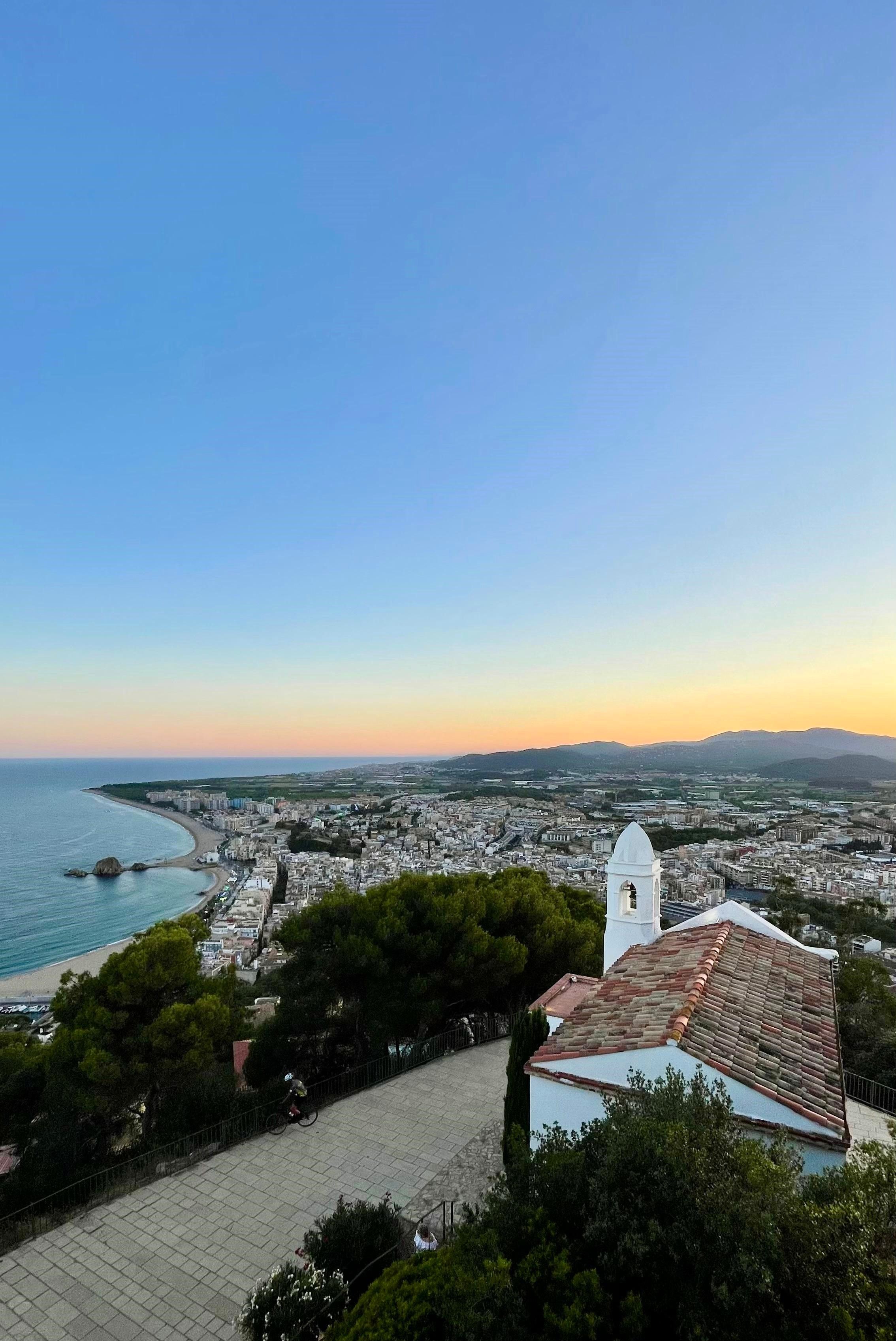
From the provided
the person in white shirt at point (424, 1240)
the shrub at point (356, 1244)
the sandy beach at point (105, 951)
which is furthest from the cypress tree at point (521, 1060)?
the sandy beach at point (105, 951)

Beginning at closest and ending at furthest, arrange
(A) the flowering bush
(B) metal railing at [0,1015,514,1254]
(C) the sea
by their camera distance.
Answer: (A) the flowering bush, (B) metal railing at [0,1015,514,1254], (C) the sea

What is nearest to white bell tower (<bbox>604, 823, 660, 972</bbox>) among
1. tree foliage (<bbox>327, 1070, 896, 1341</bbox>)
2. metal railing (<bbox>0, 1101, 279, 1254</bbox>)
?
metal railing (<bbox>0, 1101, 279, 1254</bbox>)

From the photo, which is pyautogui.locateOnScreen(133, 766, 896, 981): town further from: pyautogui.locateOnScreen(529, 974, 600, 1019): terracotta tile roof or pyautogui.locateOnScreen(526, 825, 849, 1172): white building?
pyautogui.locateOnScreen(526, 825, 849, 1172): white building

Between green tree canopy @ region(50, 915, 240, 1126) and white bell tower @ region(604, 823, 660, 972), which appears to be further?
white bell tower @ region(604, 823, 660, 972)

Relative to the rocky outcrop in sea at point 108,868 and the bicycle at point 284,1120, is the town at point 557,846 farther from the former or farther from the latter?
the rocky outcrop in sea at point 108,868

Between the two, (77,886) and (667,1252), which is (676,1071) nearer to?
(667,1252)

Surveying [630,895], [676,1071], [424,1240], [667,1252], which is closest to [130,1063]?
[424,1240]

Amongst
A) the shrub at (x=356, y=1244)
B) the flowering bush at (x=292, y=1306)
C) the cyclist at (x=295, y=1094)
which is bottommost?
the cyclist at (x=295, y=1094)
